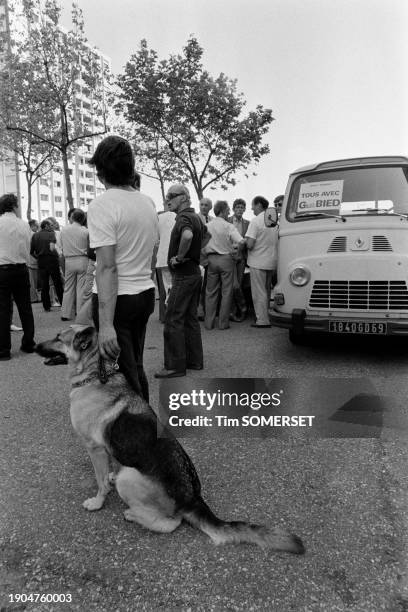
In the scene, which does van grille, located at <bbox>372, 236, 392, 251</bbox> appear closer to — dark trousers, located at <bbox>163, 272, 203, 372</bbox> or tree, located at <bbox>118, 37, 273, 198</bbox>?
dark trousers, located at <bbox>163, 272, 203, 372</bbox>

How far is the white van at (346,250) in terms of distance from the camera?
5035mm

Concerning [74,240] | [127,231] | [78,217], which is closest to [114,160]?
[127,231]

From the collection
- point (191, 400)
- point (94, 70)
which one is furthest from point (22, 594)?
point (94, 70)

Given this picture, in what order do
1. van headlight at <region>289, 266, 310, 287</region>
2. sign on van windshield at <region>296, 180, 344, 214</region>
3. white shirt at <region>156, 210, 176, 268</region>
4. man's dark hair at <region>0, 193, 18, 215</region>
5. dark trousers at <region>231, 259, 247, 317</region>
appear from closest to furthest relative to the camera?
van headlight at <region>289, 266, 310, 287</region>
sign on van windshield at <region>296, 180, 344, 214</region>
man's dark hair at <region>0, 193, 18, 215</region>
white shirt at <region>156, 210, 176, 268</region>
dark trousers at <region>231, 259, 247, 317</region>

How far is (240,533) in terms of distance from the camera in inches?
85.7

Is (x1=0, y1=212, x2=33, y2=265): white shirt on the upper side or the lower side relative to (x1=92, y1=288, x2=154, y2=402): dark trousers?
upper

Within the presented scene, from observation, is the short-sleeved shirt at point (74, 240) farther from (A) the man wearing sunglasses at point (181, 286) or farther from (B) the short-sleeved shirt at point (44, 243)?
(A) the man wearing sunglasses at point (181, 286)

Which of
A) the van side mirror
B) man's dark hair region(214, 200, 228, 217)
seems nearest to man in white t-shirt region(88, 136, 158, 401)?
the van side mirror

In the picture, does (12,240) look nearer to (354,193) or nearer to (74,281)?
(74,281)

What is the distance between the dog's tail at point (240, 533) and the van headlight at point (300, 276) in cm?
365

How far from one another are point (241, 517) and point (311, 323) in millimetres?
3095

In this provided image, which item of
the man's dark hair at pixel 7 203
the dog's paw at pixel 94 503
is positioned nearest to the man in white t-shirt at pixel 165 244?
the man's dark hair at pixel 7 203

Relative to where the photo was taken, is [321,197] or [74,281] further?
[74,281]

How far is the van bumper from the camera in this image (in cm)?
490
